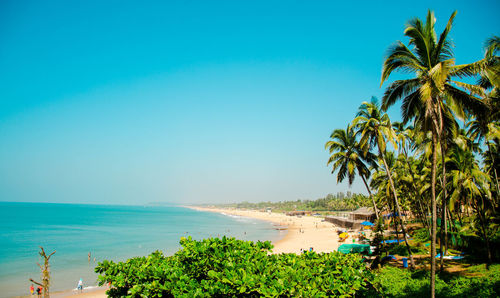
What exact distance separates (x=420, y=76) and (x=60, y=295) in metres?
25.2

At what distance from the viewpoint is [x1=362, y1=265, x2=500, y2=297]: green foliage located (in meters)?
9.02

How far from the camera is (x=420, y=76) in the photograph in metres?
8.73

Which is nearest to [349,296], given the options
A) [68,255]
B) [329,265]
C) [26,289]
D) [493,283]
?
[329,265]

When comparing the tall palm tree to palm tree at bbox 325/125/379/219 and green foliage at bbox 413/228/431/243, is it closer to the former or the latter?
palm tree at bbox 325/125/379/219

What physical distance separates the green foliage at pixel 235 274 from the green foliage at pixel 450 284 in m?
4.35

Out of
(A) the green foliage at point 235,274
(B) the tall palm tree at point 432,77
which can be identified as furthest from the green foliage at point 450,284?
(A) the green foliage at point 235,274

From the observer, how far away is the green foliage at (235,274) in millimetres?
3801

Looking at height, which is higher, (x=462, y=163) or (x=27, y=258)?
(x=462, y=163)

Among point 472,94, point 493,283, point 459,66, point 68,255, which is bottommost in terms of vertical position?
point 68,255

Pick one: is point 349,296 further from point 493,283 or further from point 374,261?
point 374,261

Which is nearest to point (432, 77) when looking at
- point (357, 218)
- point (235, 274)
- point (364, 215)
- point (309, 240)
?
point (235, 274)

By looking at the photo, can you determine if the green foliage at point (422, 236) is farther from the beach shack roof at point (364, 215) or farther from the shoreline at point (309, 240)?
the beach shack roof at point (364, 215)

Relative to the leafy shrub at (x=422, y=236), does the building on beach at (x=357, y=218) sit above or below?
below

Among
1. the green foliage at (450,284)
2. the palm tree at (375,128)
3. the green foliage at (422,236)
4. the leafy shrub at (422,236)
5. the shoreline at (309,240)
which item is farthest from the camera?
the shoreline at (309,240)
